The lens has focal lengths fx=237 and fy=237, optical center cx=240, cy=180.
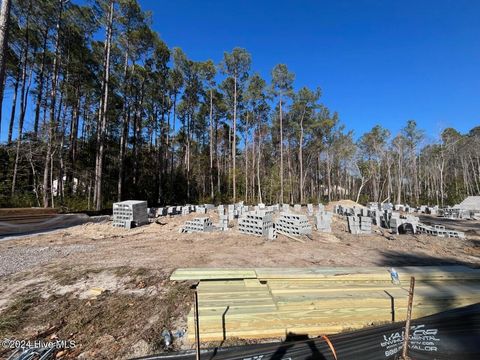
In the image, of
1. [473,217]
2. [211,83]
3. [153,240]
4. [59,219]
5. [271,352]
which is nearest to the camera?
[271,352]

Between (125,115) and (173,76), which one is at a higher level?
(173,76)

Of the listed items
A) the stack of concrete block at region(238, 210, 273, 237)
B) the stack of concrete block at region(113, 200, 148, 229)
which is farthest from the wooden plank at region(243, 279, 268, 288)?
the stack of concrete block at region(113, 200, 148, 229)

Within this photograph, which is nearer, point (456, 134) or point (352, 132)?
point (456, 134)

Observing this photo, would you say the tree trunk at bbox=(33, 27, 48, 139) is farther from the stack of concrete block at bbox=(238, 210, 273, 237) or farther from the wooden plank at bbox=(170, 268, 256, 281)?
the wooden plank at bbox=(170, 268, 256, 281)

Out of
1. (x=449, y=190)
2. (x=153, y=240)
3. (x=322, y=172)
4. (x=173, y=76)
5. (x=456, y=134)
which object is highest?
(x=173, y=76)

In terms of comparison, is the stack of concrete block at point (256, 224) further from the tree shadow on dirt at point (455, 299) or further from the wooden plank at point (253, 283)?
the wooden plank at point (253, 283)

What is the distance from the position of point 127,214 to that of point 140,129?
16.6 meters

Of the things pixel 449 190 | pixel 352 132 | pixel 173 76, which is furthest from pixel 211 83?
pixel 449 190

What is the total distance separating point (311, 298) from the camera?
3.21m

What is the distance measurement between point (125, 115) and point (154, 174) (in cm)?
711

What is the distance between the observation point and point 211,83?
26.9 metres

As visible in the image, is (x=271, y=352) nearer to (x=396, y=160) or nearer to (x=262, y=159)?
(x=262, y=159)

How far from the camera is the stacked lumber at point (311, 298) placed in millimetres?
2816

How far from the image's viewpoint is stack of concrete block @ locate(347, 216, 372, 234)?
10.5 m
